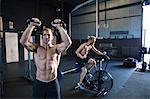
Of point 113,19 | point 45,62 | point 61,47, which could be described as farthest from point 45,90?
point 113,19

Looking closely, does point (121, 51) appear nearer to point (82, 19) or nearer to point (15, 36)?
point (82, 19)

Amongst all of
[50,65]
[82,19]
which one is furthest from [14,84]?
[82,19]

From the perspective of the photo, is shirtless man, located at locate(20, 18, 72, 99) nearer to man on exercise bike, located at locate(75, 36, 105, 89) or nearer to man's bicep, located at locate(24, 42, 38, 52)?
man's bicep, located at locate(24, 42, 38, 52)

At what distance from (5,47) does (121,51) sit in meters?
6.53

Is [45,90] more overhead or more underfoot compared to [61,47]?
more underfoot

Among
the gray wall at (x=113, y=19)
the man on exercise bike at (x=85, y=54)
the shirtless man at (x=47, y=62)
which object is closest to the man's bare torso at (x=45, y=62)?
the shirtless man at (x=47, y=62)

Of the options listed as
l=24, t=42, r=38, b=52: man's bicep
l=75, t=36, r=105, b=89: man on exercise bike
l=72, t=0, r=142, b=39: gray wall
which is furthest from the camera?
l=72, t=0, r=142, b=39: gray wall

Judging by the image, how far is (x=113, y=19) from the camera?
1073cm

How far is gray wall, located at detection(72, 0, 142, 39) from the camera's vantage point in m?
9.59

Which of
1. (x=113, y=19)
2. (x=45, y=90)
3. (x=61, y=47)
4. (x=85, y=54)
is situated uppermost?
(x=113, y=19)

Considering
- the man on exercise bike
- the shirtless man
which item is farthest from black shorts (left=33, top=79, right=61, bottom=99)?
the man on exercise bike

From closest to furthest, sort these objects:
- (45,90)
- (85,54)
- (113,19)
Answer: (45,90)
(85,54)
(113,19)

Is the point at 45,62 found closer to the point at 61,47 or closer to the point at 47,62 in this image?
the point at 47,62

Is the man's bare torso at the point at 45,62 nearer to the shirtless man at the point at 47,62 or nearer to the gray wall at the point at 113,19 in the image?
the shirtless man at the point at 47,62
